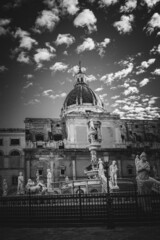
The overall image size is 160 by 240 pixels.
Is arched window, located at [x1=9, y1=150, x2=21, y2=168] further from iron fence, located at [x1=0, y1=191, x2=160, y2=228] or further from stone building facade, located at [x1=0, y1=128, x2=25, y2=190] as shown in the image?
iron fence, located at [x1=0, y1=191, x2=160, y2=228]

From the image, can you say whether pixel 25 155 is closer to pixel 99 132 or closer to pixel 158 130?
pixel 99 132

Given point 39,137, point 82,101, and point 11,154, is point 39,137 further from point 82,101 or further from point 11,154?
point 82,101

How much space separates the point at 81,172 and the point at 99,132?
8.07 metres

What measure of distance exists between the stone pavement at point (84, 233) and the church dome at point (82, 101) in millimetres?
41479

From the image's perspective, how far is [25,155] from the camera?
37.4m

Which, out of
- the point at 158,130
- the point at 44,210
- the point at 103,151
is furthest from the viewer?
the point at 158,130

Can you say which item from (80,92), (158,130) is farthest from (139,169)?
(80,92)

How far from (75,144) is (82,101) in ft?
42.5

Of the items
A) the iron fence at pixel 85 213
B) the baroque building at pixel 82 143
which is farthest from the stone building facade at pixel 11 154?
the iron fence at pixel 85 213

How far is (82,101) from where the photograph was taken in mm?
50656

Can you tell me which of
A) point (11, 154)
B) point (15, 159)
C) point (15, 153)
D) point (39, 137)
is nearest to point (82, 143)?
point (39, 137)

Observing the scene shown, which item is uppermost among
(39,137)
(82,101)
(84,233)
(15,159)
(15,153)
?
(82,101)

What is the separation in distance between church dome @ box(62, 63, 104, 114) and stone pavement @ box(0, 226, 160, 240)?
4148cm

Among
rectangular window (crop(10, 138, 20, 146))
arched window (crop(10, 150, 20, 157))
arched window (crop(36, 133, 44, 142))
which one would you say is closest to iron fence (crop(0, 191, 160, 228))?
arched window (crop(10, 150, 20, 157))
